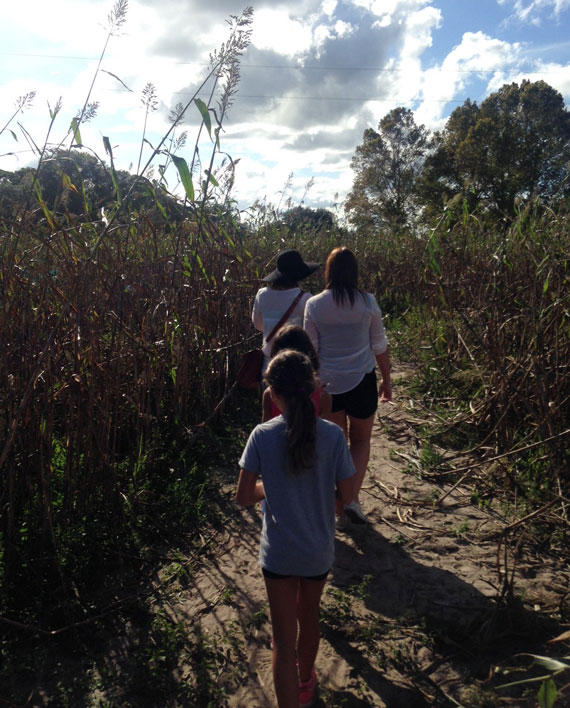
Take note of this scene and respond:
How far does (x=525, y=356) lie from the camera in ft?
11.8

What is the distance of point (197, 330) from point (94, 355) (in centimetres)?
159

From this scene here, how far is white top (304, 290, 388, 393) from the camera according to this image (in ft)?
9.70

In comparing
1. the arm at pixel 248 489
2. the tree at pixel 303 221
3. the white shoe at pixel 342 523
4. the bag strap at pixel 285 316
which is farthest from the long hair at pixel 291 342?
the tree at pixel 303 221

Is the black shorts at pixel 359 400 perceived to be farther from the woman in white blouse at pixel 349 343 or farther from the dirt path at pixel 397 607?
the dirt path at pixel 397 607

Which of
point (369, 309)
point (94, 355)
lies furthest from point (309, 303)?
point (94, 355)

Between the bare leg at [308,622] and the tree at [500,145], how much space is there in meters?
18.9

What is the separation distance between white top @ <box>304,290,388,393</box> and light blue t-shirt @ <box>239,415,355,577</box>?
1.21m

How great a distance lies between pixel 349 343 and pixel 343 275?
37 centimetres

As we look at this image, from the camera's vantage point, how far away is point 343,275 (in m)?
2.94

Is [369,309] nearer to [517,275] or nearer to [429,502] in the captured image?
[429,502]

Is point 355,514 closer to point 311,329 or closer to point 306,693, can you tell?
point 311,329

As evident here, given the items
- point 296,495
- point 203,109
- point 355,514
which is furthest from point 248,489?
point 203,109

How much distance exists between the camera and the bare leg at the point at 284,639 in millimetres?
1786

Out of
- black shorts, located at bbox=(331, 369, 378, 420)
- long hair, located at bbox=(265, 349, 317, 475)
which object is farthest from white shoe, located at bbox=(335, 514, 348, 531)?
long hair, located at bbox=(265, 349, 317, 475)
